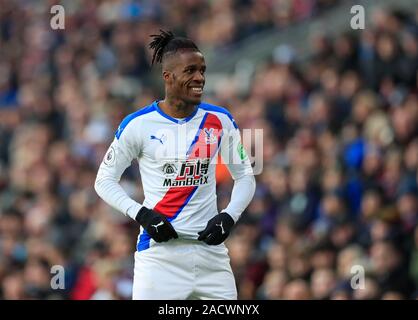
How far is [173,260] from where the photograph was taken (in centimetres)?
836

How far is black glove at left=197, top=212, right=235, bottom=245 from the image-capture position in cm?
824

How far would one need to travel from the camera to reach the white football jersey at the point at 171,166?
838cm

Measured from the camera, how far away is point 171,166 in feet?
27.5

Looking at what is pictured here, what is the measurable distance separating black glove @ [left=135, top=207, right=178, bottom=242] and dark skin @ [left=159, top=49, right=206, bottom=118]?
2.34ft

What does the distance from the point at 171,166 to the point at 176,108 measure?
0.40 meters

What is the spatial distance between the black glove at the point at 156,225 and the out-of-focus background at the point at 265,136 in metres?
3.57
